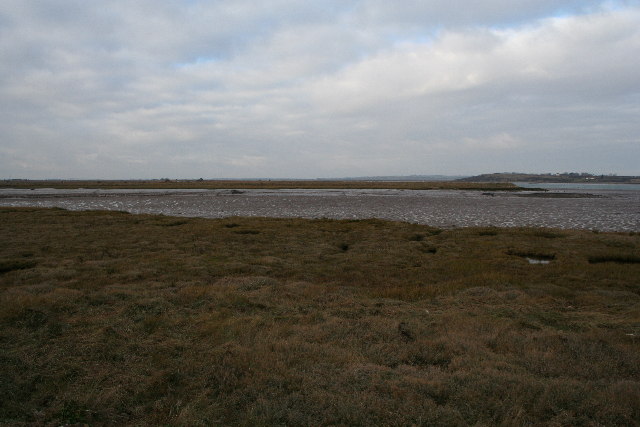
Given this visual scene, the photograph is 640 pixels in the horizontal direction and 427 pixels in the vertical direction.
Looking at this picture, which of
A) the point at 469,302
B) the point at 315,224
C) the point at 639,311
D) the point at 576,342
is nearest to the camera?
the point at 576,342

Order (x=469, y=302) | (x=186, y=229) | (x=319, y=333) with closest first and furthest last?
(x=319, y=333) → (x=469, y=302) → (x=186, y=229)

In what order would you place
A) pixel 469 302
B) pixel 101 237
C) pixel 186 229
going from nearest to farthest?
pixel 469 302 < pixel 101 237 < pixel 186 229

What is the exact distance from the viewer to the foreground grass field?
20.4 feet

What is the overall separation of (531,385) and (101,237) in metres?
25.4

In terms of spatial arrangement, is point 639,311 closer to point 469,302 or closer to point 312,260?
point 469,302

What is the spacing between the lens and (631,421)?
5.85 metres

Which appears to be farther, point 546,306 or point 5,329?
point 546,306

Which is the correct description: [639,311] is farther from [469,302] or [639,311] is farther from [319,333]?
[319,333]

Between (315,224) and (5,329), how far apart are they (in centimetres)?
2394

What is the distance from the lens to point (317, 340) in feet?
29.3

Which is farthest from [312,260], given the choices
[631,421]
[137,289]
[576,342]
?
[631,421]

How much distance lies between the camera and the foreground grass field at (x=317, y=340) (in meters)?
6.22

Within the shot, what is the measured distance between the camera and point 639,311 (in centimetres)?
1121

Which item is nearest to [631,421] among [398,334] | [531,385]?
[531,385]
